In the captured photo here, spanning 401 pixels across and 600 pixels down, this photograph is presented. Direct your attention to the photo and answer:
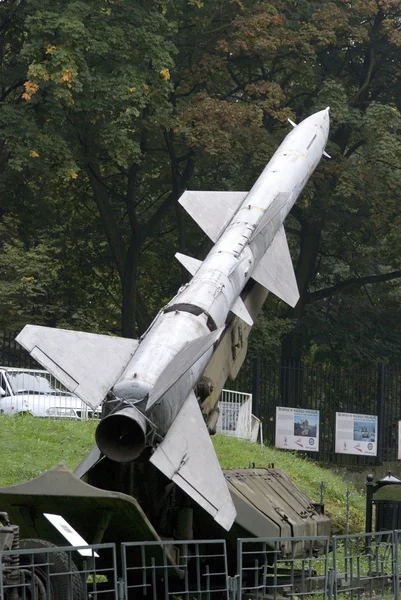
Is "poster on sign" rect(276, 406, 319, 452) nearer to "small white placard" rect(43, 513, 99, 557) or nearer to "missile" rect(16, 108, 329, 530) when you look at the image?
"missile" rect(16, 108, 329, 530)

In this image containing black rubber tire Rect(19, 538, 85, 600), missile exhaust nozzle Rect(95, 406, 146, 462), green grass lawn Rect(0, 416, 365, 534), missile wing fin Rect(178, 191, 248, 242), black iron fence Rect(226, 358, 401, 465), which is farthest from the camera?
black iron fence Rect(226, 358, 401, 465)

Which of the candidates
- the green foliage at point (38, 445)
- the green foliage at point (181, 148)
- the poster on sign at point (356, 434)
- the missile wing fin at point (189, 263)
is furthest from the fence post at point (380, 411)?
the missile wing fin at point (189, 263)

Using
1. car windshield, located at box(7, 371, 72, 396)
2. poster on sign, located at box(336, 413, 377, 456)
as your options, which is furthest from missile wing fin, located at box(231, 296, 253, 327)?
poster on sign, located at box(336, 413, 377, 456)

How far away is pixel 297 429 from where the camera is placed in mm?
21750

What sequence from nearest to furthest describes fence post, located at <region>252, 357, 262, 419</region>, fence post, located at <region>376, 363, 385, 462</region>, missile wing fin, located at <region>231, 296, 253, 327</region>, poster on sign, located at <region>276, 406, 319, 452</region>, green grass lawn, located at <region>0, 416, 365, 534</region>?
missile wing fin, located at <region>231, 296, 253, 327</region> → green grass lawn, located at <region>0, 416, 365, 534</region> → poster on sign, located at <region>276, 406, 319, 452</region> → fence post, located at <region>252, 357, 262, 419</region> → fence post, located at <region>376, 363, 385, 462</region>

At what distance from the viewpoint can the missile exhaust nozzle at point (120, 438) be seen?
9.66m

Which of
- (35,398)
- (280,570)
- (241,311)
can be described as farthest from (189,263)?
(35,398)

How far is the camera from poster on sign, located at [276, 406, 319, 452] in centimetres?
2155

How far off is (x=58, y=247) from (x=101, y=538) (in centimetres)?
1900

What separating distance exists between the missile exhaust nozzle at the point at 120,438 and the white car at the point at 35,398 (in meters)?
9.33

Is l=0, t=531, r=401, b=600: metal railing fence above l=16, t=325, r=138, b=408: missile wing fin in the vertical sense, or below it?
below

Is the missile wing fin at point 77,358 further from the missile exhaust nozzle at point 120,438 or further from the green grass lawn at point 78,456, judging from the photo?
the green grass lawn at point 78,456

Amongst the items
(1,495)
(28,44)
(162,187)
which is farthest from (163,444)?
(162,187)

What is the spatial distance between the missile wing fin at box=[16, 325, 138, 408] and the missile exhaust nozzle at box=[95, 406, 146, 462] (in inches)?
23.6
